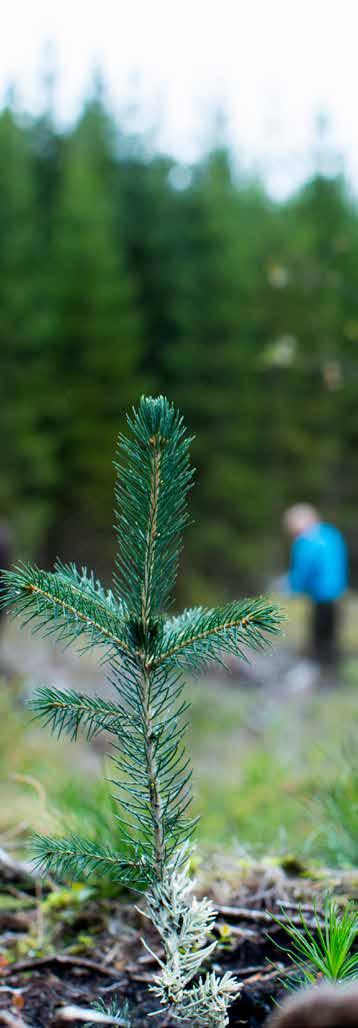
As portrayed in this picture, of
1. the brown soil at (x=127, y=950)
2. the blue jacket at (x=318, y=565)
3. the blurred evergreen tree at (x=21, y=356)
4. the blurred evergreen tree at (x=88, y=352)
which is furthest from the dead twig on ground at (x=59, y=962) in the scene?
the blurred evergreen tree at (x=88, y=352)

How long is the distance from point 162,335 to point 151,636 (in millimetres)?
23321

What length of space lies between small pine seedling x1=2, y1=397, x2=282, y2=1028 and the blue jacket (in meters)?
8.61

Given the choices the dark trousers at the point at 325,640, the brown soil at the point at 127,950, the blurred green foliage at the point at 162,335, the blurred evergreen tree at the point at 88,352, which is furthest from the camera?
the blurred evergreen tree at the point at 88,352

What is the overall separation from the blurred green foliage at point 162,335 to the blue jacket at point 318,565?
9457 millimetres

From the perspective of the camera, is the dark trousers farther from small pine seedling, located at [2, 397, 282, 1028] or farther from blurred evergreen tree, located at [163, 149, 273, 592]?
blurred evergreen tree, located at [163, 149, 273, 592]

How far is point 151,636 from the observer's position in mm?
1332

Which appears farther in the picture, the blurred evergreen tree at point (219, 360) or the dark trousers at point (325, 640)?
the blurred evergreen tree at point (219, 360)

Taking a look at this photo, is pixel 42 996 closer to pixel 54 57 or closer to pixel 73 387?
pixel 73 387

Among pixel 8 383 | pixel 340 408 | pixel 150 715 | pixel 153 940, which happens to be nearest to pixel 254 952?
pixel 153 940

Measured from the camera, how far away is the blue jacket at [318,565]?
9.90m

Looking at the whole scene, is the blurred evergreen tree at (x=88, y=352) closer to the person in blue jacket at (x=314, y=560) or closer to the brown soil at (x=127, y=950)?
the person in blue jacket at (x=314, y=560)

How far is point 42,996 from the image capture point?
1.57 meters

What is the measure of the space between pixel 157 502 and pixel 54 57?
2632 cm

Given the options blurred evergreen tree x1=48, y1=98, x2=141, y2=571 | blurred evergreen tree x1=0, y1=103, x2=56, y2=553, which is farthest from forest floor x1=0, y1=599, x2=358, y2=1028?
blurred evergreen tree x1=48, y1=98, x2=141, y2=571
